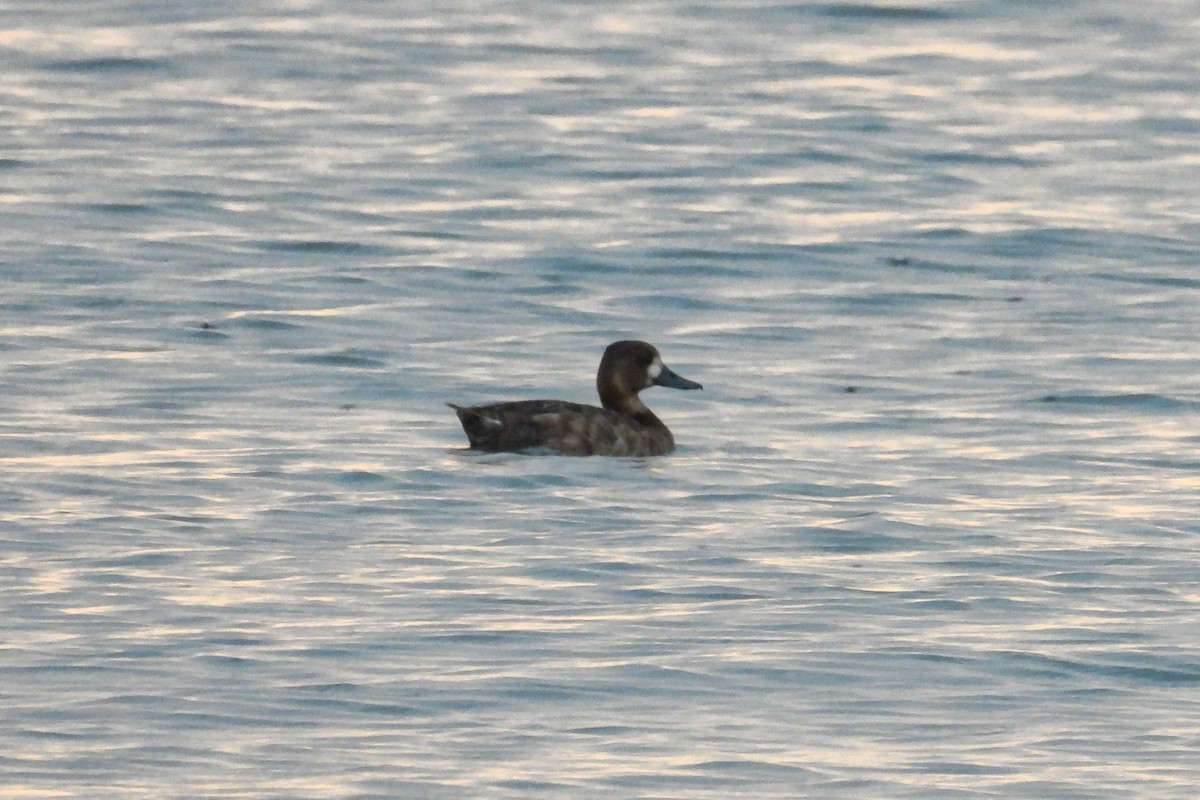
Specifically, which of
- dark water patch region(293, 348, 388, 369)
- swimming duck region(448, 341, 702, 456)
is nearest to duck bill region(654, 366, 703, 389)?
swimming duck region(448, 341, 702, 456)

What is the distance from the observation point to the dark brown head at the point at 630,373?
49.2 ft

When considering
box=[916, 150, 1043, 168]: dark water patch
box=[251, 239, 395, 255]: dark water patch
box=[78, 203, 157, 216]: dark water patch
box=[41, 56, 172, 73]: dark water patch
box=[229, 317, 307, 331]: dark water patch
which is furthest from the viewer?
box=[41, 56, 172, 73]: dark water patch

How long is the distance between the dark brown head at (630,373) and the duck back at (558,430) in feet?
2.58

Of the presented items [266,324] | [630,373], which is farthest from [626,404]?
[266,324]

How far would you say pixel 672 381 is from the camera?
1512 centimetres

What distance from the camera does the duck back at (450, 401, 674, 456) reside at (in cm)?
1353

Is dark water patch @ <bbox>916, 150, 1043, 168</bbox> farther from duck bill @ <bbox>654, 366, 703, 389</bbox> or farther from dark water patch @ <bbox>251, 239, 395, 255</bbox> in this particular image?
duck bill @ <bbox>654, 366, 703, 389</bbox>

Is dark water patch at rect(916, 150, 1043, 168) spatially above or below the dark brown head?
below

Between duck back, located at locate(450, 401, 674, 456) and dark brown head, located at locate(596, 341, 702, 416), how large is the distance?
786mm

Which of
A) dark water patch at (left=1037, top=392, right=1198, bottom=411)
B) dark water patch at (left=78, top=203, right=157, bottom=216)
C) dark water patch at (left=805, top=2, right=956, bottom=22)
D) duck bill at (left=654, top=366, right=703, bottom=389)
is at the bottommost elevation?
dark water patch at (left=78, top=203, right=157, bottom=216)

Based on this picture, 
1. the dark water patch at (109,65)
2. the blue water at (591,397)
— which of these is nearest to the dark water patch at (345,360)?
the blue water at (591,397)

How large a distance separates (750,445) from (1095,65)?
1438 cm

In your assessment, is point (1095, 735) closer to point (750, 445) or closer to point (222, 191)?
point (750, 445)

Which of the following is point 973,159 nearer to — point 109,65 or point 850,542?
point 109,65
